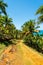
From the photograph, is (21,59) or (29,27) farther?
(29,27)

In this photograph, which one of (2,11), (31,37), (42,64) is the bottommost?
(42,64)

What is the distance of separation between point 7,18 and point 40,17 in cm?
1035

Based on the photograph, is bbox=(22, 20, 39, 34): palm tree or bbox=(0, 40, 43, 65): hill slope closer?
bbox=(0, 40, 43, 65): hill slope

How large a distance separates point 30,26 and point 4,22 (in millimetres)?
7683

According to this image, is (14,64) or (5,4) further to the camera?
(5,4)

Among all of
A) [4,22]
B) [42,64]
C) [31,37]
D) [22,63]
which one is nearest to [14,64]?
[22,63]

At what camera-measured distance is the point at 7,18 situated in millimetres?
45344

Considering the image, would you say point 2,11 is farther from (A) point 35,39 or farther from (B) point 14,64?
(B) point 14,64

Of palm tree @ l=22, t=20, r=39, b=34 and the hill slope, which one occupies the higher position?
palm tree @ l=22, t=20, r=39, b=34

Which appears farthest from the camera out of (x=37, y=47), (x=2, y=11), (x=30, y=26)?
(x=30, y=26)

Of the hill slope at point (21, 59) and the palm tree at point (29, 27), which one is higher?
the palm tree at point (29, 27)

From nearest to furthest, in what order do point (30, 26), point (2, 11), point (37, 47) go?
point (37, 47) → point (2, 11) → point (30, 26)

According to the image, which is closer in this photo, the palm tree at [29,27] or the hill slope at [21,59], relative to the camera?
the hill slope at [21,59]

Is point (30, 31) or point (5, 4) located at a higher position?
point (5, 4)
